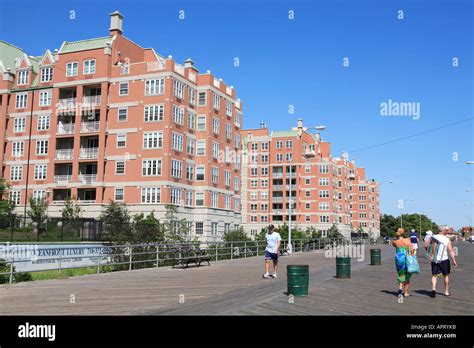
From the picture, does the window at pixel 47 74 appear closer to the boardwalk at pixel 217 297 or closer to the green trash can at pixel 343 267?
the boardwalk at pixel 217 297

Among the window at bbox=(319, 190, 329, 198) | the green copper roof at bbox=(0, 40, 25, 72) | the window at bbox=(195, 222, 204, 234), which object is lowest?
the window at bbox=(195, 222, 204, 234)

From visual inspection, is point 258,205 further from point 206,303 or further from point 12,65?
point 206,303

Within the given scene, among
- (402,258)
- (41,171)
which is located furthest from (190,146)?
(402,258)

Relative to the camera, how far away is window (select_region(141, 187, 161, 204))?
50.2 metres

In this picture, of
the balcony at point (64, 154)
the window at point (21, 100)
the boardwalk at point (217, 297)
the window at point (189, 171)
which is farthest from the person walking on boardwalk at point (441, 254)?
the window at point (21, 100)

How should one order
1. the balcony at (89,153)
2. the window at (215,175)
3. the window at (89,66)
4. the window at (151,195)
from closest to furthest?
1. the window at (151,195)
2. the balcony at (89,153)
3. the window at (89,66)
4. the window at (215,175)

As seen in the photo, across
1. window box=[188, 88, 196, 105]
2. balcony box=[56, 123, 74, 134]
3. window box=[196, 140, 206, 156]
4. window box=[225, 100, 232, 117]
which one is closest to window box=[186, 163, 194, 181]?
window box=[196, 140, 206, 156]

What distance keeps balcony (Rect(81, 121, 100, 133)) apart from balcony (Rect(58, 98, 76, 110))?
7.85 ft

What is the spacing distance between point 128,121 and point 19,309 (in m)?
42.8

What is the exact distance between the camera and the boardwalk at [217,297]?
1123 centimetres

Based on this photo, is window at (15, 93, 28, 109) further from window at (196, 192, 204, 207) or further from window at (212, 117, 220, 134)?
window at (196, 192, 204, 207)

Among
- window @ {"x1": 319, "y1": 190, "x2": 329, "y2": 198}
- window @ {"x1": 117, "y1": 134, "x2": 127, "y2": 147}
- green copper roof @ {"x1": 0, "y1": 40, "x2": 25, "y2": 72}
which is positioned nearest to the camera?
window @ {"x1": 117, "y1": 134, "x2": 127, "y2": 147}

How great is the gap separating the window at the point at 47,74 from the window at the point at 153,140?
51.0ft

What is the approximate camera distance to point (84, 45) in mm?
55875
